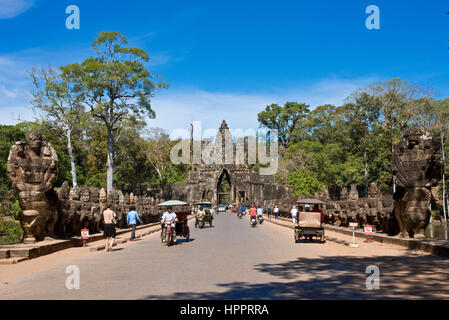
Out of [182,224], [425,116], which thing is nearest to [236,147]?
[425,116]

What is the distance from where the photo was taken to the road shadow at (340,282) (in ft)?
22.5

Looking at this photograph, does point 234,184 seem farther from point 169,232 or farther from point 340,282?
point 340,282

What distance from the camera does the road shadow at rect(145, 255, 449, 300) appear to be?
6.85 metres

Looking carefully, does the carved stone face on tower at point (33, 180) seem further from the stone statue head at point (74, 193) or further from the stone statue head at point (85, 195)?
the stone statue head at point (85, 195)

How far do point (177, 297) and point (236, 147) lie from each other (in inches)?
2871

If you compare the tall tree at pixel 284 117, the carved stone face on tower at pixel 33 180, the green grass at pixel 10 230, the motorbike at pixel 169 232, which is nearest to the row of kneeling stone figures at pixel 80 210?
the carved stone face on tower at pixel 33 180

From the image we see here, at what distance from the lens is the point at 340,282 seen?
318 inches

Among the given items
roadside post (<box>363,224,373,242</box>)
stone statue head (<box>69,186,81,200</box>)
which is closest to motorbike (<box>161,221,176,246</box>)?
stone statue head (<box>69,186,81,200</box>)

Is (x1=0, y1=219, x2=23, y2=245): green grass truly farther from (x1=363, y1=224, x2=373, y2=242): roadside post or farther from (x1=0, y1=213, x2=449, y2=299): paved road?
(x1=363, y1=224, x2=373, y2=242): roadside post

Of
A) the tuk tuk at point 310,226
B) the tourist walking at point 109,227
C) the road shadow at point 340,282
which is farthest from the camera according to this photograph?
the tuk tuk at point 310,226

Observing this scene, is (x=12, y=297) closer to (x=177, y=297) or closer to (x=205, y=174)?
(x=177, y=297)

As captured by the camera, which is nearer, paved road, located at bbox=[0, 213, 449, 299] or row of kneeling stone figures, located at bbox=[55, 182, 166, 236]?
paved road, located at bbox=[0, 213, 449, 299]

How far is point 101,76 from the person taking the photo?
42.2 meters

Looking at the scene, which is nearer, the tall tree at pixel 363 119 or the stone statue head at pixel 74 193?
the stone statue head at pixel 74 193
